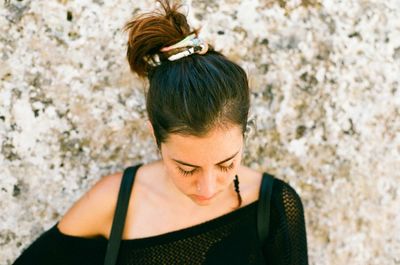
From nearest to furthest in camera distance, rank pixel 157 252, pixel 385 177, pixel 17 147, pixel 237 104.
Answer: pixel 237 104 < pixel 157 252 < pixel 17 147 < pixel 385 177

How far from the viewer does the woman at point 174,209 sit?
4.58 ft

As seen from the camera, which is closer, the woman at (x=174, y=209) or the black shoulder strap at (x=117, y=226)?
the woman at (x=174, y=209)

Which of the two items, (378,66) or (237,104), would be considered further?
(378,66)

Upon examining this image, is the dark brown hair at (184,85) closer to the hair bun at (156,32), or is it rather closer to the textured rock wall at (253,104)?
the hair bun at (156,32)

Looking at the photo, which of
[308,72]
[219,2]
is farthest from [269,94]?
[219,2]

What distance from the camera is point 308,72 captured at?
1.86 metres

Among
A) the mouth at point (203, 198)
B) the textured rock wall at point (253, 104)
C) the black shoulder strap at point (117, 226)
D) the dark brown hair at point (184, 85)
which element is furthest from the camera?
the textured rock wall at point (253, 104)

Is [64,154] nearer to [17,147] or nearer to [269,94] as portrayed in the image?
[17,147]

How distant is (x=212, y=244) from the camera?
1633 millimetres

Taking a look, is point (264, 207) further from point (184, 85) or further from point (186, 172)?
point (184, 85)

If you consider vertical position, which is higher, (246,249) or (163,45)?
(163,45)

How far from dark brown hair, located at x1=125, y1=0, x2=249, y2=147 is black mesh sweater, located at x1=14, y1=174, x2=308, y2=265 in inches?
14.1

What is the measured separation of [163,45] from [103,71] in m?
0.44

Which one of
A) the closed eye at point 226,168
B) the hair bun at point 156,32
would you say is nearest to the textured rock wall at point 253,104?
the hair bun at point 156,32
